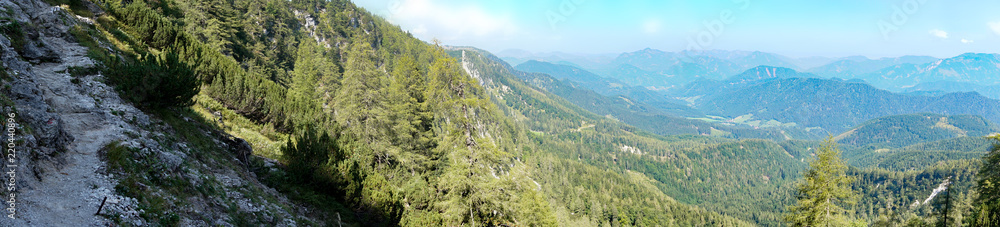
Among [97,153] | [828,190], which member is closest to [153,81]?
[97,153]

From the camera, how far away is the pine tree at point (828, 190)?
72.5 ft

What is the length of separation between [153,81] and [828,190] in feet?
120

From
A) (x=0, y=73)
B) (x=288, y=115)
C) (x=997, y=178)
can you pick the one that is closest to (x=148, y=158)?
(x=0, y=73)

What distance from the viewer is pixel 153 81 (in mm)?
15344

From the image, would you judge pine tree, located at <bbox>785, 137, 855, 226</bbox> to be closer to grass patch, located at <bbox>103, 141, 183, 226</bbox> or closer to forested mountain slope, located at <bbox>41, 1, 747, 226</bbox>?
forested mountain slope, located at <bbox>41, 1, 747, 226</bbox>

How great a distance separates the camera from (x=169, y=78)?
51.1ft

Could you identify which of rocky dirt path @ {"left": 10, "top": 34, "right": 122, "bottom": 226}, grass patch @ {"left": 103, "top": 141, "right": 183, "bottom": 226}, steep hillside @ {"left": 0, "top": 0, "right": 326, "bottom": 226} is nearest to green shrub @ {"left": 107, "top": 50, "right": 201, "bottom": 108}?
steep hillside @ {"left": 0, "top": 0, "right": 326, "bottom": 226}

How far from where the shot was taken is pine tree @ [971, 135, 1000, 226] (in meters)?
26.0

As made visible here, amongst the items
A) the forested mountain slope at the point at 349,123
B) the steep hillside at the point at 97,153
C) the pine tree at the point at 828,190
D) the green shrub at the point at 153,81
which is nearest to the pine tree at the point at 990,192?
the pine tree at the point at 828,190

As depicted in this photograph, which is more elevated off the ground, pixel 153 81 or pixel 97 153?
pixel 153 81

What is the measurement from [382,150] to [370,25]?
109m

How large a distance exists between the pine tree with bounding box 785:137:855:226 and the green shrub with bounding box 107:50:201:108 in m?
34.4

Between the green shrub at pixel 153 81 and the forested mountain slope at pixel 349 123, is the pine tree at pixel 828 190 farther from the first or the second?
the green shrub at pixel 153 81

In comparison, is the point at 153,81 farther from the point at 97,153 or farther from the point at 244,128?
the point at 244,128
